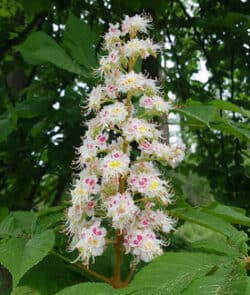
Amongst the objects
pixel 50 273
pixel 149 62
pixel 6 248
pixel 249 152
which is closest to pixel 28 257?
pixel 6 248

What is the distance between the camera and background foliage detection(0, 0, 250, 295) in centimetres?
118

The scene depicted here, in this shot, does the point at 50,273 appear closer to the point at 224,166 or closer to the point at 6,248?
the point at 6,248

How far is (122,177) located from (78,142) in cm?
135

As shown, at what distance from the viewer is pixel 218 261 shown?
46.9 inches

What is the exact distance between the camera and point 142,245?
4.51 ft

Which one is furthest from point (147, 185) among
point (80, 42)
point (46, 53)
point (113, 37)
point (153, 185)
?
point (80, 42)

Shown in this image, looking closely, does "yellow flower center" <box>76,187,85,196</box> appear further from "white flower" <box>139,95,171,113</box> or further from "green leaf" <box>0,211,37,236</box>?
"white flower" <box>139,95,171,113</box>

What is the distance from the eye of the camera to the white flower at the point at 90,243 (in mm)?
1383

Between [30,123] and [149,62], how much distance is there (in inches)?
30.0

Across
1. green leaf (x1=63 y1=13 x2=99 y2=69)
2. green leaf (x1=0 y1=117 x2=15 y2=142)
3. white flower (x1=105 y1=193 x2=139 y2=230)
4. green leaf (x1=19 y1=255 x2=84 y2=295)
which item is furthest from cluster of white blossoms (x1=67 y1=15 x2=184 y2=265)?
green leaf (x1=0 y1=117 x2=15 y2=142)

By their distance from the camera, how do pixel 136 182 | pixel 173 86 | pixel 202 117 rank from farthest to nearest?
pixel 173 86, pixel 202 117, pixel 136 182

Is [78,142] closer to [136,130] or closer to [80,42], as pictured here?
[80,42]

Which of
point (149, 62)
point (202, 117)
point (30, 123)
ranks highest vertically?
point (149, 62)

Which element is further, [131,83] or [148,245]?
[131,83]
